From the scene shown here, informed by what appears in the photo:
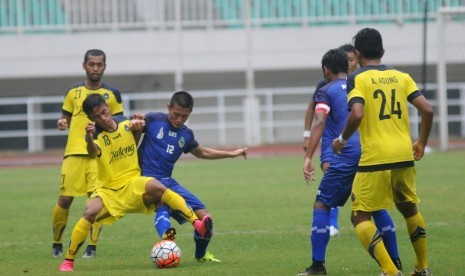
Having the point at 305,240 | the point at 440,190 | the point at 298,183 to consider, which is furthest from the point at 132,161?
the point at 298,183

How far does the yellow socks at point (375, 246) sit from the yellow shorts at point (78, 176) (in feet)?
13.6

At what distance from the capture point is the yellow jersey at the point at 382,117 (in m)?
8.57

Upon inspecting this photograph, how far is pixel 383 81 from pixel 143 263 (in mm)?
3405

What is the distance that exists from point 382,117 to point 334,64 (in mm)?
1621

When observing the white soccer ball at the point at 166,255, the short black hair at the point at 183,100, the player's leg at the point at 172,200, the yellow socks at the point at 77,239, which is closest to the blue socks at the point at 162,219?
the player's leg at the point at 172,200

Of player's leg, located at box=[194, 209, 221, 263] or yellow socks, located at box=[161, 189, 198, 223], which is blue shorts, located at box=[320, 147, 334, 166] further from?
yellow socks, located at box=[161, 189, 198, 223]

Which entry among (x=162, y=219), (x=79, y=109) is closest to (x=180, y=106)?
(x=162, y=219)

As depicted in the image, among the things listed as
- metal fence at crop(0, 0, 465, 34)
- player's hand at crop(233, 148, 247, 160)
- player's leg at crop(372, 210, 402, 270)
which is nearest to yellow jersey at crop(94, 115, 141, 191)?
player's hand at crop(233, 148, 247, 160)

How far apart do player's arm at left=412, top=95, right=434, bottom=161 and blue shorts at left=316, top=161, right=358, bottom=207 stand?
0.88 metres

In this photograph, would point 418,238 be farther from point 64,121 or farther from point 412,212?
point 64,121

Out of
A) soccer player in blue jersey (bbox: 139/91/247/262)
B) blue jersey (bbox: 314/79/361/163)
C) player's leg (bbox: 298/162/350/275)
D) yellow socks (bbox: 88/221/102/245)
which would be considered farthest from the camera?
yellow socks (bbox: 88/221/102/245)

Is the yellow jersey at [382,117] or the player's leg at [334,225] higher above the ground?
the yellow jersey at [382,117]

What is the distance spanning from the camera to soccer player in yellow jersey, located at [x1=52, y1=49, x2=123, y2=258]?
11.7 meters

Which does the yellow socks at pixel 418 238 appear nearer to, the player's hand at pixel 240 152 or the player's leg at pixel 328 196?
the player's leg at pixel 328 196
